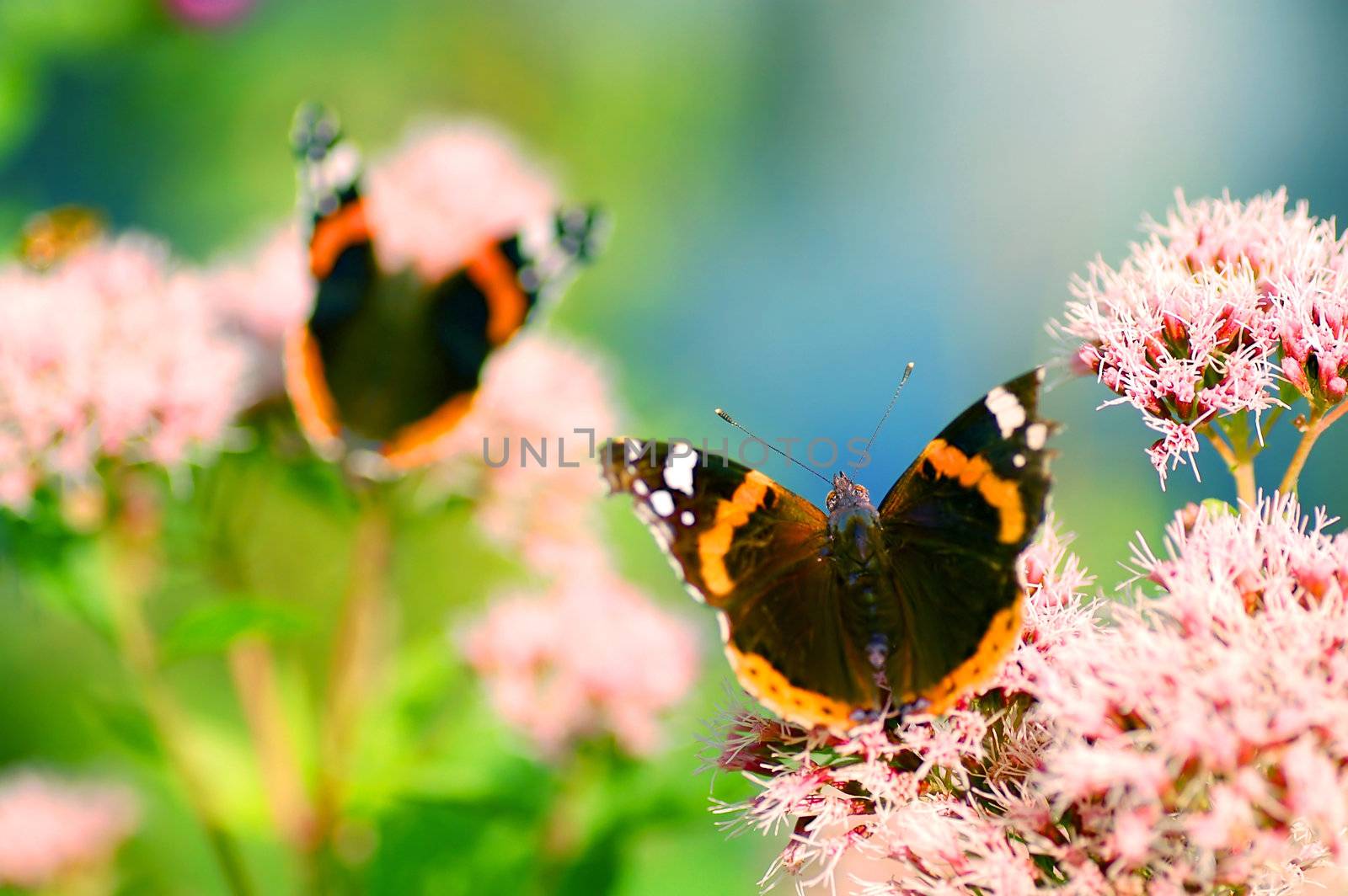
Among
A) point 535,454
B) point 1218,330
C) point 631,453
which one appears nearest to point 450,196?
point 535,454

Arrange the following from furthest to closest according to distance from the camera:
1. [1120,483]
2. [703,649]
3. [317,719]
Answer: [1120,483] < [317,719] < [703,649]

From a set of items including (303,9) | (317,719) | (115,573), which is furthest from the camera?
(303,9)

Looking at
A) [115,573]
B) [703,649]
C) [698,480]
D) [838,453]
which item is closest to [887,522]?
[698,480]

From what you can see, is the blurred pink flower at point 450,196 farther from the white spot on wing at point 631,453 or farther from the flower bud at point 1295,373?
the flower bud at point 1295,373

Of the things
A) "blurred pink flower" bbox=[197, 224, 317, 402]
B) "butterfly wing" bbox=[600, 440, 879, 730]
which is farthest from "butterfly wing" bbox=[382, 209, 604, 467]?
"butterfly wing" bbox=[600, 440, 879, 730]

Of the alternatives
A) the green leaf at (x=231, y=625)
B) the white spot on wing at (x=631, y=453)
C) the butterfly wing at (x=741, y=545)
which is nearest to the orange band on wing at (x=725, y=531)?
the butterfly wing at (x=741, y=545)

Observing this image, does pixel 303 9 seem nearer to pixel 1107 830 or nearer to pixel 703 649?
pixel 703 649
